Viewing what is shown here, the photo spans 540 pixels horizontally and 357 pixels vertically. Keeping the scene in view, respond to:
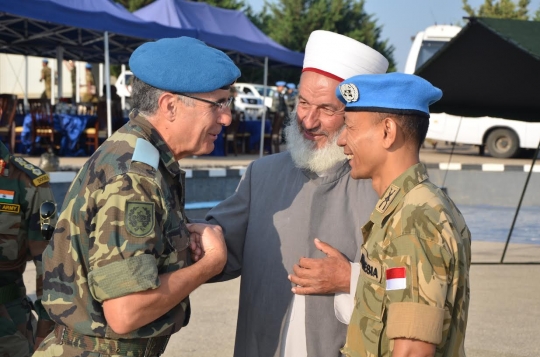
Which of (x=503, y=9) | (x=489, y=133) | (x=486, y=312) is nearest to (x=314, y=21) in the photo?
(x=503, y=9)

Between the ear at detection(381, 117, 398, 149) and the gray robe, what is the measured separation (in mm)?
800

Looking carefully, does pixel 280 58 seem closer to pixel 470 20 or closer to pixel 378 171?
pixel 470 20

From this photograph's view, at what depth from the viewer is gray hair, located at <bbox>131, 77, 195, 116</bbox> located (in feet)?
7.60

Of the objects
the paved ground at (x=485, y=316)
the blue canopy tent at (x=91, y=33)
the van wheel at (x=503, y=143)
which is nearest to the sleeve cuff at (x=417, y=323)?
the paved ground at (x=485, y=316)

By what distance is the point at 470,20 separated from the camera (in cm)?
701

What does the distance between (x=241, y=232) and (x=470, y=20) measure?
180 inches

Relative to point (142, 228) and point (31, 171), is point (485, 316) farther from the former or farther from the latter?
point (142, 228)

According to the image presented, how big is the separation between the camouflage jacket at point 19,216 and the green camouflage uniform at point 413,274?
5.32 feet

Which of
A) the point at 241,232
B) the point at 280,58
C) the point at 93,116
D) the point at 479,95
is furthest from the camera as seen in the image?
the point at 280,58

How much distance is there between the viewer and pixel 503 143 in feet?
69.3

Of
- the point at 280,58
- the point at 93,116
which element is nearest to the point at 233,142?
the point at 280,58

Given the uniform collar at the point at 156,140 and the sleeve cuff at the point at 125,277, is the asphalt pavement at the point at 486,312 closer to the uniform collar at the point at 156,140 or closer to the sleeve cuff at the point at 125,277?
the uniform collar at the point at 156,140

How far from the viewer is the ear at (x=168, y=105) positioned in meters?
2.31

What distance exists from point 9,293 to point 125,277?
4.67 ft
